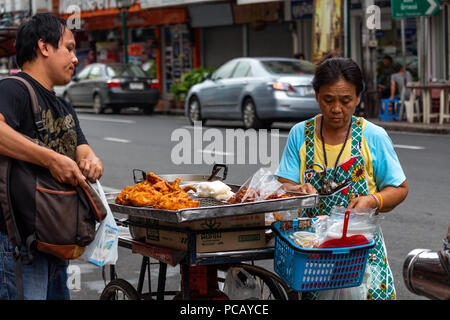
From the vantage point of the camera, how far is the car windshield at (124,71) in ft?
86.0

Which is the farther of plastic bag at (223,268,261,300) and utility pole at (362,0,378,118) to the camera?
utility pole at (362,0,378,118)

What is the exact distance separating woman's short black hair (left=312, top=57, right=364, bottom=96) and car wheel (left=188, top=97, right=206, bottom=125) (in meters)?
16.7

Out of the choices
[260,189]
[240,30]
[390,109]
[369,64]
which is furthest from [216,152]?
[240,30]

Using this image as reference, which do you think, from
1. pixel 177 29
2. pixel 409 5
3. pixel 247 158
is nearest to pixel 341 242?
pixel 247 158

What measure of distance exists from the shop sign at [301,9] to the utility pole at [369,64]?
5817mm

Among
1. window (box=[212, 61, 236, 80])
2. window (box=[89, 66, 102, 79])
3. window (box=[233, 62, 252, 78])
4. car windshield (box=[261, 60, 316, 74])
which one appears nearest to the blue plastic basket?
car windshield (box=[261, 60, 316, 74])

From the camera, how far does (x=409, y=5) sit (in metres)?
18.5

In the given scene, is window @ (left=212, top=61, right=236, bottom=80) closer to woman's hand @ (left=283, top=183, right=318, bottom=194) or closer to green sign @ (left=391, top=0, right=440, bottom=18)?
green sign @ (left=391, top=0, right=440, bottom=18)

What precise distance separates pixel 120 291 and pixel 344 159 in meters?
1.25

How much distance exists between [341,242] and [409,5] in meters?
16.1

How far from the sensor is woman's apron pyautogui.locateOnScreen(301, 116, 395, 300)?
3.43m

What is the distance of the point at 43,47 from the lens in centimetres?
335

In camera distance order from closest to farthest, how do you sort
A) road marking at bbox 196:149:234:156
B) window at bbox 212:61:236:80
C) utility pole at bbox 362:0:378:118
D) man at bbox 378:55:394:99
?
road marking at bbox 196:149:234:156 → window at bbox 212:61:236:80 → utility pole at bbox 362:0:378:118 → man at bbox 378:55:394:99
